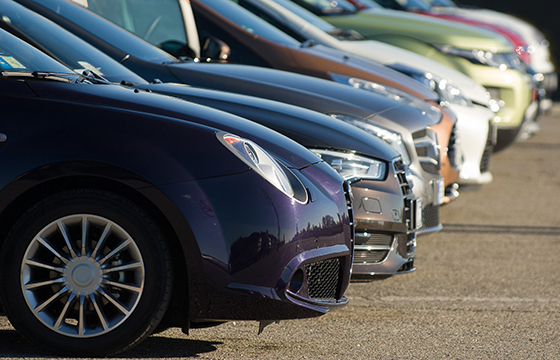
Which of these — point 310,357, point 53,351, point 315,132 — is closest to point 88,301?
point 53,351

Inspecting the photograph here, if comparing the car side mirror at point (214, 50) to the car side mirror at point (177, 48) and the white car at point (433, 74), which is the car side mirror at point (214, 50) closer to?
the car side mirror at point (177, 48)

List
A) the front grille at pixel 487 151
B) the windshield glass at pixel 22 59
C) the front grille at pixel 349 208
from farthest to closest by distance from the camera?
the front grille at pixel 487 151 < the windshield glass at pixel 22 59 < the front grille at pixel 349 208

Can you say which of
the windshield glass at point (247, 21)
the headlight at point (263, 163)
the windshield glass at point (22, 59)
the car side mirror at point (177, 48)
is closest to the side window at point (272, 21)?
the windshield glass at point (247, 21)

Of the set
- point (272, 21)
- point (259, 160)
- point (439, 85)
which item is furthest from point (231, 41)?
point (259, 160)

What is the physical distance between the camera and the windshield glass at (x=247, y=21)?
6.79 metres

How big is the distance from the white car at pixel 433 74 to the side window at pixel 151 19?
1176mm

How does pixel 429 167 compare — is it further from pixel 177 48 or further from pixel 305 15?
pixel 305 15

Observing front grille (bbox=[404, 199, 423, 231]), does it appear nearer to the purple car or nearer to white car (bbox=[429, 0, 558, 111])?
the purple car

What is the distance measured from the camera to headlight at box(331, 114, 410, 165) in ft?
16.8

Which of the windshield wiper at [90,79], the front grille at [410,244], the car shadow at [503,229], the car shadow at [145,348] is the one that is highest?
the windshield wiper at [90,79]

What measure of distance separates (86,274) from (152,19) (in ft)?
12.3

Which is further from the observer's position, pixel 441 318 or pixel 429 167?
pixel 429 167

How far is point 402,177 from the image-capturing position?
440cm

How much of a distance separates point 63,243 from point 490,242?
3.90 metres
